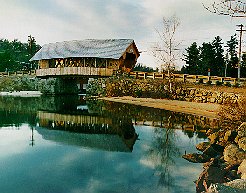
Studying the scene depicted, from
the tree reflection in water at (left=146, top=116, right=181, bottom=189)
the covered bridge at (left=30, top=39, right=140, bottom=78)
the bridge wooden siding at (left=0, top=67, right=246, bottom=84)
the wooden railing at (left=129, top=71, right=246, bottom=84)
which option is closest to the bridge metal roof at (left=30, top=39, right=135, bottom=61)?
the covered bridge at (left=30, top=39, right=140, bottom=78)

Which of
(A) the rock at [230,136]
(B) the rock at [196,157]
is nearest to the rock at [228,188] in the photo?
(B) the rock at [196,157]

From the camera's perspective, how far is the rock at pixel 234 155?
1053 cm

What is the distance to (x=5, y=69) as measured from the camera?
241 ft

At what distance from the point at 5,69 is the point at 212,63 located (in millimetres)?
49039

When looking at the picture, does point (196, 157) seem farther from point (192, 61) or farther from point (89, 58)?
point (192, 61)

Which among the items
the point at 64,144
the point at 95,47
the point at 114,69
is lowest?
the point at 64,144

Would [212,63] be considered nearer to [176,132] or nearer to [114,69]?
[114,69]

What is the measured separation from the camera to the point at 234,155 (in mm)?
10758

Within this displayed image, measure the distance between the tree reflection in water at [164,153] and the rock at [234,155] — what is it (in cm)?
198

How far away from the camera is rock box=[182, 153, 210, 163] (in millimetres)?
11266

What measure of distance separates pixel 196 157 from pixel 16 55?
301 feet

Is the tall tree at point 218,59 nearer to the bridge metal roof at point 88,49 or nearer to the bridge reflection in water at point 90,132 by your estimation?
the bridge metal roof at point 88,49

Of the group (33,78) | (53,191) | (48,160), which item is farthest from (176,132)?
(33,78)

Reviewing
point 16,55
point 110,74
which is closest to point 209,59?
point 110,74
